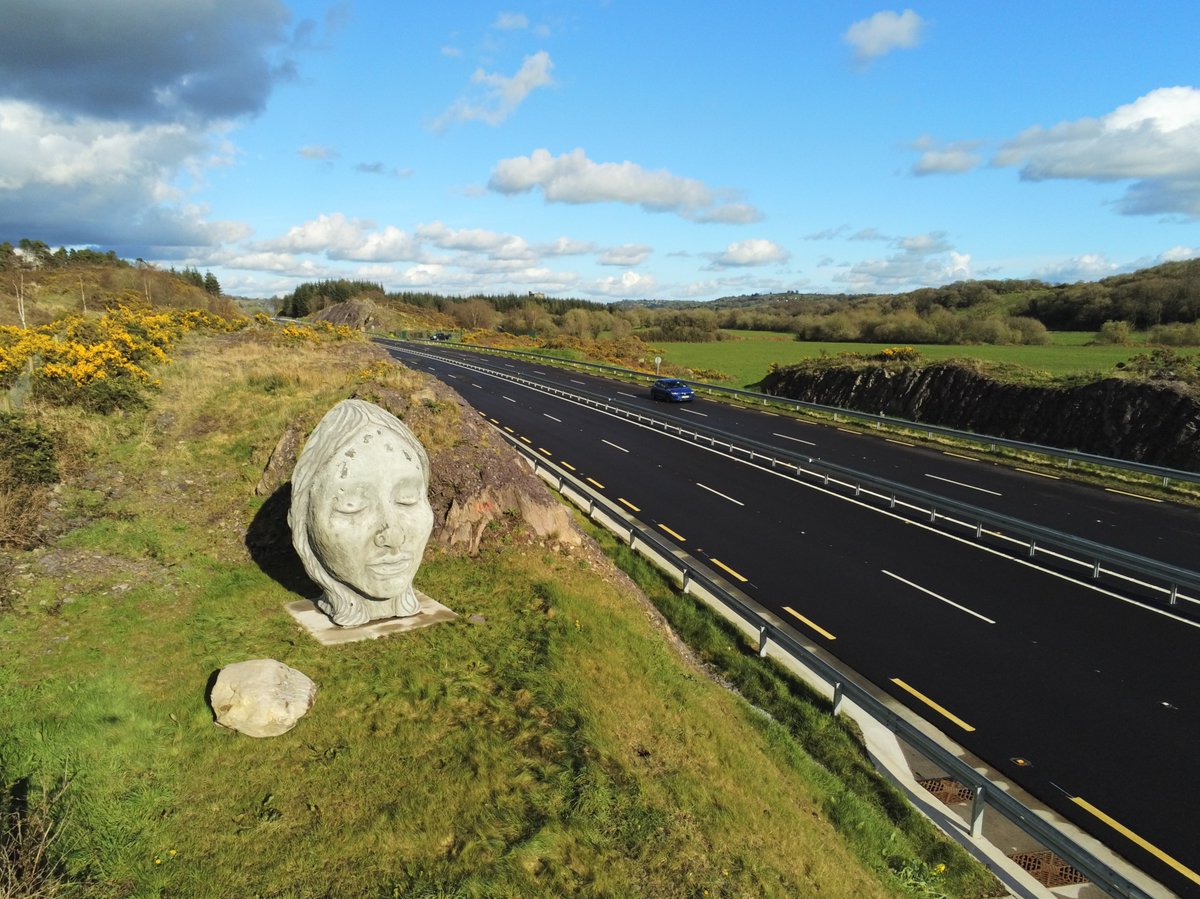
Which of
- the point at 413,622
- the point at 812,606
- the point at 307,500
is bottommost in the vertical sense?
the point at 812,606

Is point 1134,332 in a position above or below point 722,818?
above

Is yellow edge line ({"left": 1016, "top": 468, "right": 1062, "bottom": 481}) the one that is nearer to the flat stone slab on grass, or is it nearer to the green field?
the green field

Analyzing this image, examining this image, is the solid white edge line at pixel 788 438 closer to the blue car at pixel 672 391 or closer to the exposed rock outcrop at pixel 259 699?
the blue car at pixel 672 391

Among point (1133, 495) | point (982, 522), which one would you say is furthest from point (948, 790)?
point (1133, 495)

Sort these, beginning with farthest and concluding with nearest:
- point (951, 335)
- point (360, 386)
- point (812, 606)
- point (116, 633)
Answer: point (951, 335) < point (360, 386) < point (812, 606) < point (116, 633)

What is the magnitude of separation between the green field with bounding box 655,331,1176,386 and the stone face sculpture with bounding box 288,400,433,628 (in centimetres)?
3429

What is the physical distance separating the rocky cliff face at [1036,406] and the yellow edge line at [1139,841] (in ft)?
75.0

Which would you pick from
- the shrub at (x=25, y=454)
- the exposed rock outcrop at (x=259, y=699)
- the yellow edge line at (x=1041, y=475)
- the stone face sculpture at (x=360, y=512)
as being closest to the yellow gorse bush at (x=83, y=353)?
the shrub at (x=25, y=454)

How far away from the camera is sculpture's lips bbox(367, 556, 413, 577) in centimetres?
937

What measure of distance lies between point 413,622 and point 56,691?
4231 millimetres

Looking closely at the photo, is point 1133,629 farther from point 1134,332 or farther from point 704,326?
point 704,326

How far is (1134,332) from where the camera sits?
205ft

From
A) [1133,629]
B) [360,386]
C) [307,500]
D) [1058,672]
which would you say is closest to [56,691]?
[307,500]

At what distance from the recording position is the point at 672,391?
42531mm
